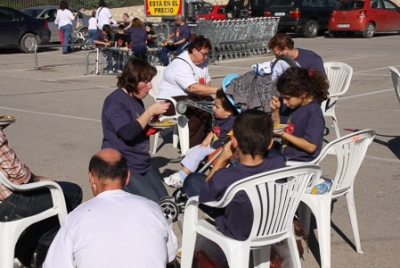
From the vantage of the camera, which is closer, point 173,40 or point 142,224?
point 142,224

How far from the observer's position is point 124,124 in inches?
219

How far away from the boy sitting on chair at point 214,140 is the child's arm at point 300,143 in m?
0.94

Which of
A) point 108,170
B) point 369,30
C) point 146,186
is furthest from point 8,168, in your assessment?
point 369,30

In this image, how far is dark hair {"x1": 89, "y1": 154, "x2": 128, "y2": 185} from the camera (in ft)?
12.1

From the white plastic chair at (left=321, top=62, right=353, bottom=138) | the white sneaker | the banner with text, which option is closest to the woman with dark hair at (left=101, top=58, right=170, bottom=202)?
the white sneaker

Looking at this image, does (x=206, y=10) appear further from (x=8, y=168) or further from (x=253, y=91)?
(x=8, y=168)

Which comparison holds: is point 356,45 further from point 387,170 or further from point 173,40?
point 387,170

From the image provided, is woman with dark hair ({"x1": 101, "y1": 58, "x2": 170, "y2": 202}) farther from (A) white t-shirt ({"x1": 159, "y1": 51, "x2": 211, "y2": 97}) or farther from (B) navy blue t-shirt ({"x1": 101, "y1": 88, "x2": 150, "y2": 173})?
(A) white t-shirt ({"x1": 159, "y1": 51, "x2": 211, "y2": 97})

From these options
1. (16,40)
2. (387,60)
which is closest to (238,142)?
(387,60)

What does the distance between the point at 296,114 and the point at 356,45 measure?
2129 centimetres

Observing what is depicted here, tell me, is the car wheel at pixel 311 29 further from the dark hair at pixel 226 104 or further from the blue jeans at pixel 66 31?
the dark hair at pixel 226 104

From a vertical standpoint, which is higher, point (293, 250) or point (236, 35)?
point (236, 35)

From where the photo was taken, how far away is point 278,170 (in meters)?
4.31

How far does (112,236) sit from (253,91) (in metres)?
3.42
